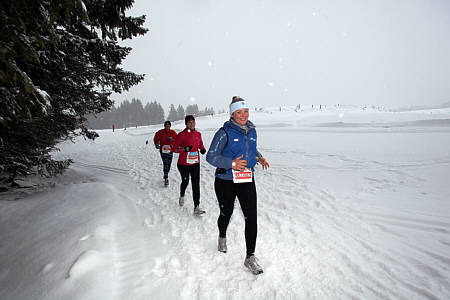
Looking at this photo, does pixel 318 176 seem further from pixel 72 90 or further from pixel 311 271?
pixel 72 90

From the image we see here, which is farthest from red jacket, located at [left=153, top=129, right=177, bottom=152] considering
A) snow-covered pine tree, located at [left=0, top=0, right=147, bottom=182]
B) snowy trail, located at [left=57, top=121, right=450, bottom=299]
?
snowy trail, located at [left=57, top=121, right=450, bottom=299]

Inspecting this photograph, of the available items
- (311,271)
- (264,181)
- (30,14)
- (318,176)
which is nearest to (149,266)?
(311,271)

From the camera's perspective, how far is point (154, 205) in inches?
197

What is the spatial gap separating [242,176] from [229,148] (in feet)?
1.39

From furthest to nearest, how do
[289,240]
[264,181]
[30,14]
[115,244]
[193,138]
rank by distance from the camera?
1. [264,181]
2. [193,138]
3. [289,240]
4. [115,244]
5. [30,14]

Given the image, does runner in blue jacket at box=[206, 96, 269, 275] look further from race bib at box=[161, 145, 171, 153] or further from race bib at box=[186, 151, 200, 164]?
race bib at box=[161, 145, 171, 153]

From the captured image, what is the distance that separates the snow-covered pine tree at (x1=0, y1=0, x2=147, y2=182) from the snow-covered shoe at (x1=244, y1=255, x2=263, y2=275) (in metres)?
3.11

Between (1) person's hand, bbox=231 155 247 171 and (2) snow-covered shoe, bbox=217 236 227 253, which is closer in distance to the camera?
(1) person's hand, bbox=231 155 247 171

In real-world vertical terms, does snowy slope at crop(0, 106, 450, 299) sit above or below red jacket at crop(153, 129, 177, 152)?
below

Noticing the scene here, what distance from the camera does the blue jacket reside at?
271 centimetres

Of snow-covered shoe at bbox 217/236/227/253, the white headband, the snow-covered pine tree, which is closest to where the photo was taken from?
the snow-covered pine tree

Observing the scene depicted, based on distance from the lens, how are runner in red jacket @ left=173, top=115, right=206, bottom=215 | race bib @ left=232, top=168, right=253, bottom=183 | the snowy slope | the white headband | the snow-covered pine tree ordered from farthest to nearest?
1. runner in red jacket @ left=173, top=115, right=206, bottom=215
2. the white headband
3. race bib @ left=232, top=168, right=253, bottom=183
4. the snowy slope
5. the snow-covered pine tree

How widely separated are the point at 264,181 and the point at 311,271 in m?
4.15

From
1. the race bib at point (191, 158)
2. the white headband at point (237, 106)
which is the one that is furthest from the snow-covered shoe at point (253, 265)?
the race bib at point (191, 158)
